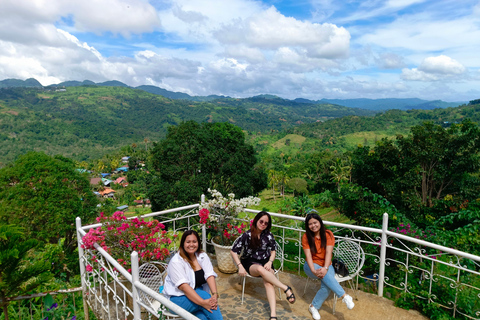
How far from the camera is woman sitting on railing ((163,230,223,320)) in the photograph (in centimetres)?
283

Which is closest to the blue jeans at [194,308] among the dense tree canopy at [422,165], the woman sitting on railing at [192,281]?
the woman sitting on railing at [192,281]

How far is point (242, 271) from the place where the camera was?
371 centimetres

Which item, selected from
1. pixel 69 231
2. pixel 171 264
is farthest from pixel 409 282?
pixel 69 231

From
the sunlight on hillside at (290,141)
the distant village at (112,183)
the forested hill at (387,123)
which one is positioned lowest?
the distant village at (112,183)

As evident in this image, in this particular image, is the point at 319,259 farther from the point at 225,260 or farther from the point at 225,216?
the point at 225,216

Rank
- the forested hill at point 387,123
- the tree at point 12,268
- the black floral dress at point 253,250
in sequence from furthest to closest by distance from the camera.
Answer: the forested hill at point 387,123
the black floral dress at point 253,250
the tree at point 12,268

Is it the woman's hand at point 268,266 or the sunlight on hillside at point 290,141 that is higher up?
the woman's hand at point 268,266

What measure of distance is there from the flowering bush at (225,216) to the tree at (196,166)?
43.7ft

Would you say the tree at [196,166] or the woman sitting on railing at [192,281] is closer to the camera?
the woman sitting on railing at [192,281]

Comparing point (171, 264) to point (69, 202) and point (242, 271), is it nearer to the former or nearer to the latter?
point (242, 271)

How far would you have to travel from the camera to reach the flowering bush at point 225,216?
4.86 meters

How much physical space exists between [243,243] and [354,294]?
1650 millimetres

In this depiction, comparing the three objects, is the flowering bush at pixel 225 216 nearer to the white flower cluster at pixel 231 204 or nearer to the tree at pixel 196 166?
the white flower cluster at pixel 231 204

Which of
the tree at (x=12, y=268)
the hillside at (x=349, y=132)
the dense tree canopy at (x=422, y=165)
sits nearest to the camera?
the tree at (x=12, y=268)
